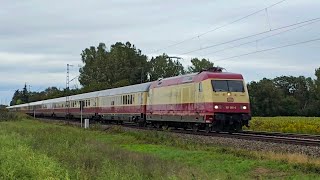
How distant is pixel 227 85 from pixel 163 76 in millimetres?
79013

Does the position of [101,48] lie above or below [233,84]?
above

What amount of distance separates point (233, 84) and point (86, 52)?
323 feet

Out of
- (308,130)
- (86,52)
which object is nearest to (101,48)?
(86,52)

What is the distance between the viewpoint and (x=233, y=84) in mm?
27141

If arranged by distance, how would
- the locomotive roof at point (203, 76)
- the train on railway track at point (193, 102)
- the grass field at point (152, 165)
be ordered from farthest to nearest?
1. the locomotive roof at point (203, 76)
2. the train on railway track at point (193, 102)
3. the grass field at point (152, 165)

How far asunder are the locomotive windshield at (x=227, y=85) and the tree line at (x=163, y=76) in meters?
62.1

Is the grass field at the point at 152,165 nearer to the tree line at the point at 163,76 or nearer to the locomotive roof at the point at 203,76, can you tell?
the locomotive roof at the point at 203,76

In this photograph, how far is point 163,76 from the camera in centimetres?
10588

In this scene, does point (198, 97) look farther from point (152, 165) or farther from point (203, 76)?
point (152, 165)

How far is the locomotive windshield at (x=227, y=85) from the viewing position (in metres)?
26.5

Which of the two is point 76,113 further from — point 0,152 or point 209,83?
point 0,152

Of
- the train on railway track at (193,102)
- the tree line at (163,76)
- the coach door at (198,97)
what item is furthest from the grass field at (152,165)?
the tree line at (163,76)

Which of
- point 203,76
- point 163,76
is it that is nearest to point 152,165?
point 203,76

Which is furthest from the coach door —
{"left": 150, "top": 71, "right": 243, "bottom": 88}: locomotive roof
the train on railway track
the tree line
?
the tree line
